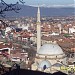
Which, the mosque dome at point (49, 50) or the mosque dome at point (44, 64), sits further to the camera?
the mosque dome at point (49, 50)

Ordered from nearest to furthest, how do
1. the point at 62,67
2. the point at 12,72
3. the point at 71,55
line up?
the point at 12,72
the point at 62,67
the point at 71,55

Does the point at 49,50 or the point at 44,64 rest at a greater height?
the point at 49,50

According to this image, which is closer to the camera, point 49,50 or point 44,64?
point 44,64

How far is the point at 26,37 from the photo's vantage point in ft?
101

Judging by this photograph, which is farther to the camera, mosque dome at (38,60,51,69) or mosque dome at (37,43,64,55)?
mosque dome at (37,43,64,55)

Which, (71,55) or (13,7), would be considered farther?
(71,55)

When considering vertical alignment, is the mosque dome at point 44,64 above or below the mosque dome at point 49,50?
below

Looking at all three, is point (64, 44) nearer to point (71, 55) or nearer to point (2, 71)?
point (71, 55)

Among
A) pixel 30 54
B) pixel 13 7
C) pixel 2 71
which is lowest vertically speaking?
pixel 30 54

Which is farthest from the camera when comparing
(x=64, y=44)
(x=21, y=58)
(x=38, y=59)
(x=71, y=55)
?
(x=64, y=44)

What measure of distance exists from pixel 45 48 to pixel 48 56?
540mm

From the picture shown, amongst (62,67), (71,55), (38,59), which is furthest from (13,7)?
(71,55)

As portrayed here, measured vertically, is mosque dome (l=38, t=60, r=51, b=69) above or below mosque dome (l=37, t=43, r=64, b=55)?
below

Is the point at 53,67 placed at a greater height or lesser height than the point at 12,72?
lesser
